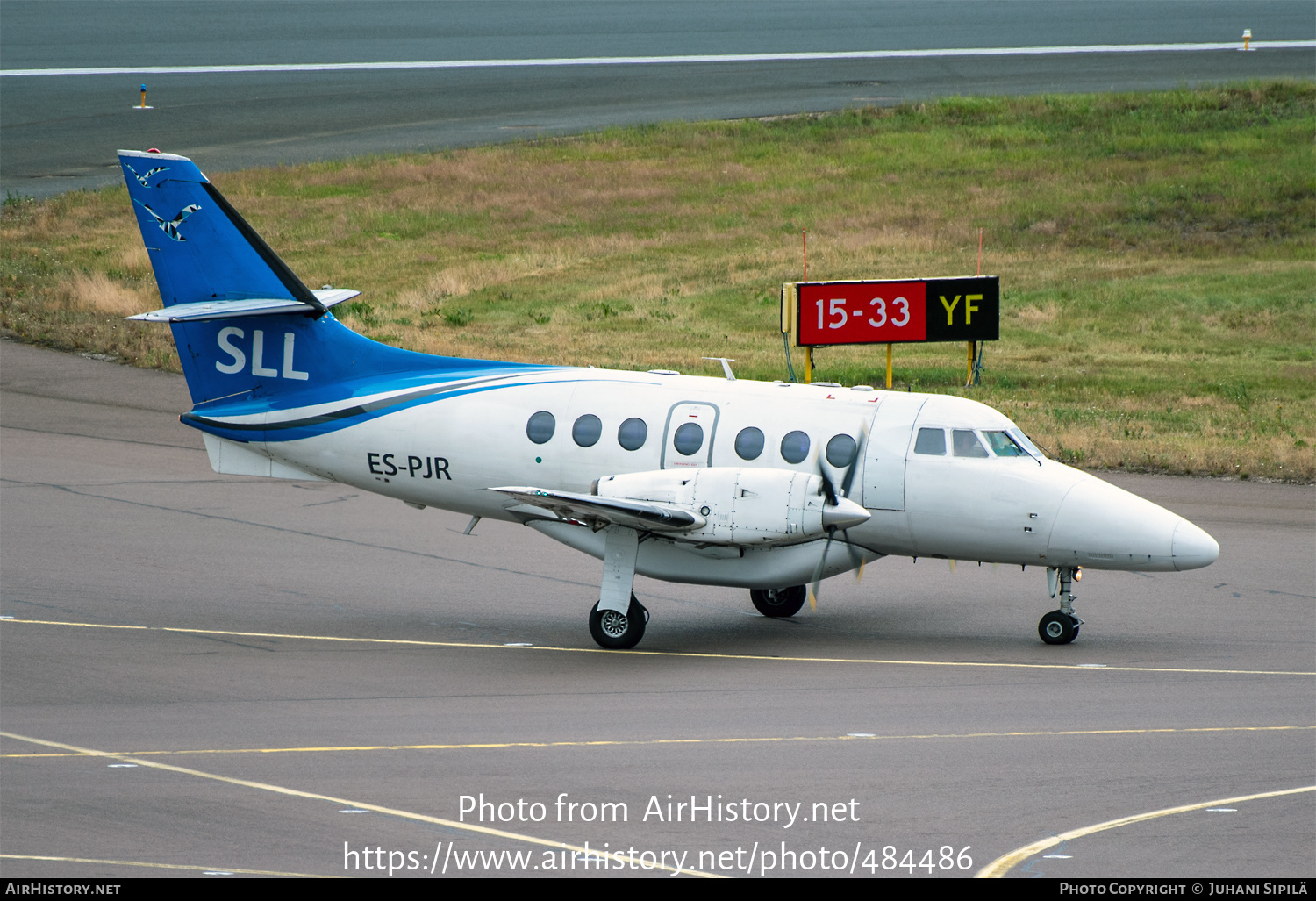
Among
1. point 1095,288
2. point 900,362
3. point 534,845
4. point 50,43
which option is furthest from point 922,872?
point 50,43

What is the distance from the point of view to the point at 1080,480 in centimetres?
1780

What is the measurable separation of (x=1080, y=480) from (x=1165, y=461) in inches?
433

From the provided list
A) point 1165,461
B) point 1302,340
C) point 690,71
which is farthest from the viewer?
point 690,71

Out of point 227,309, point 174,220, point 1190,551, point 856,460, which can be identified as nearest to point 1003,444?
point 856,460

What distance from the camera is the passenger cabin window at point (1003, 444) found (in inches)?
703

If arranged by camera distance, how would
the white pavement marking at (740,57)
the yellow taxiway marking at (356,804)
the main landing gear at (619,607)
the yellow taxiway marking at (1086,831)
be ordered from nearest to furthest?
the yellow taxiway marking at (1086,831) → the yellow taxiway marking at (356,804) → the main landing gear at (619,607) → the white pavement marking at (740,57)

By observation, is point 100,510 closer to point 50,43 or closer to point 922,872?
point 922,872

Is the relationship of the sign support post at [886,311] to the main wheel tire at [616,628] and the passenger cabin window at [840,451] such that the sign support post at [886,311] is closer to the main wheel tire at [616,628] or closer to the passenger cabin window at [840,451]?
Result: the passenger cabin window at [840,451]

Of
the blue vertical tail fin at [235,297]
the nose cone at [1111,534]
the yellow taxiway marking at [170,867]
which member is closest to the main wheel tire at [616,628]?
the blue vertical tail fin at [235,297]

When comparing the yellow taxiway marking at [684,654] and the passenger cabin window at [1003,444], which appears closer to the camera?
the yellow taxiway marking at [684,654]

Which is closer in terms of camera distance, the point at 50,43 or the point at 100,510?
the point at 100,510

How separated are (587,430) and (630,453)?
0.65 m

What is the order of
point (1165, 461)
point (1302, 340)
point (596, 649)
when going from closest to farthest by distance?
point (596, 649), point (1165, 461), point (1302, 340)

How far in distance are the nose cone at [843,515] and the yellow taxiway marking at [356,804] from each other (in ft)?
20.1
